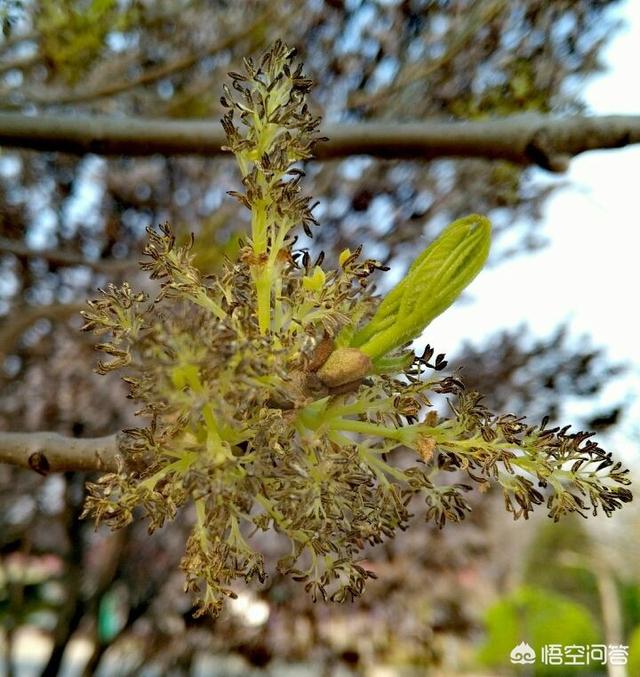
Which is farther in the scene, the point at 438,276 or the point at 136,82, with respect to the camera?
the point at 136,82

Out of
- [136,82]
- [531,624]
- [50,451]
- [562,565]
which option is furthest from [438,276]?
[562,565]

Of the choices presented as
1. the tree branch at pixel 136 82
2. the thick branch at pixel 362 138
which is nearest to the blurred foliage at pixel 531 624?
the tree branch at pixel 136 82

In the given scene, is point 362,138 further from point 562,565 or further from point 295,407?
point 562,565

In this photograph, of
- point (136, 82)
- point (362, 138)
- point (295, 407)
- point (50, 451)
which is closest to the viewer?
point (295, 407)

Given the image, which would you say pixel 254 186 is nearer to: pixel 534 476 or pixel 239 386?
pixel 239 386

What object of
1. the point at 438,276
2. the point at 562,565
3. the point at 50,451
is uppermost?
the point at 562,565

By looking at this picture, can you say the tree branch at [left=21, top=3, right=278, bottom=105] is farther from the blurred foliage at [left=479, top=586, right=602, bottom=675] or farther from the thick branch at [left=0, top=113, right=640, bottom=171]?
the blurred foliage at [left=479, top=586, right=602, bottom=675]

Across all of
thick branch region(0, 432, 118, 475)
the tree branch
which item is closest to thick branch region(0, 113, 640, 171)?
thick branch region(0, 432, 118, 475)
